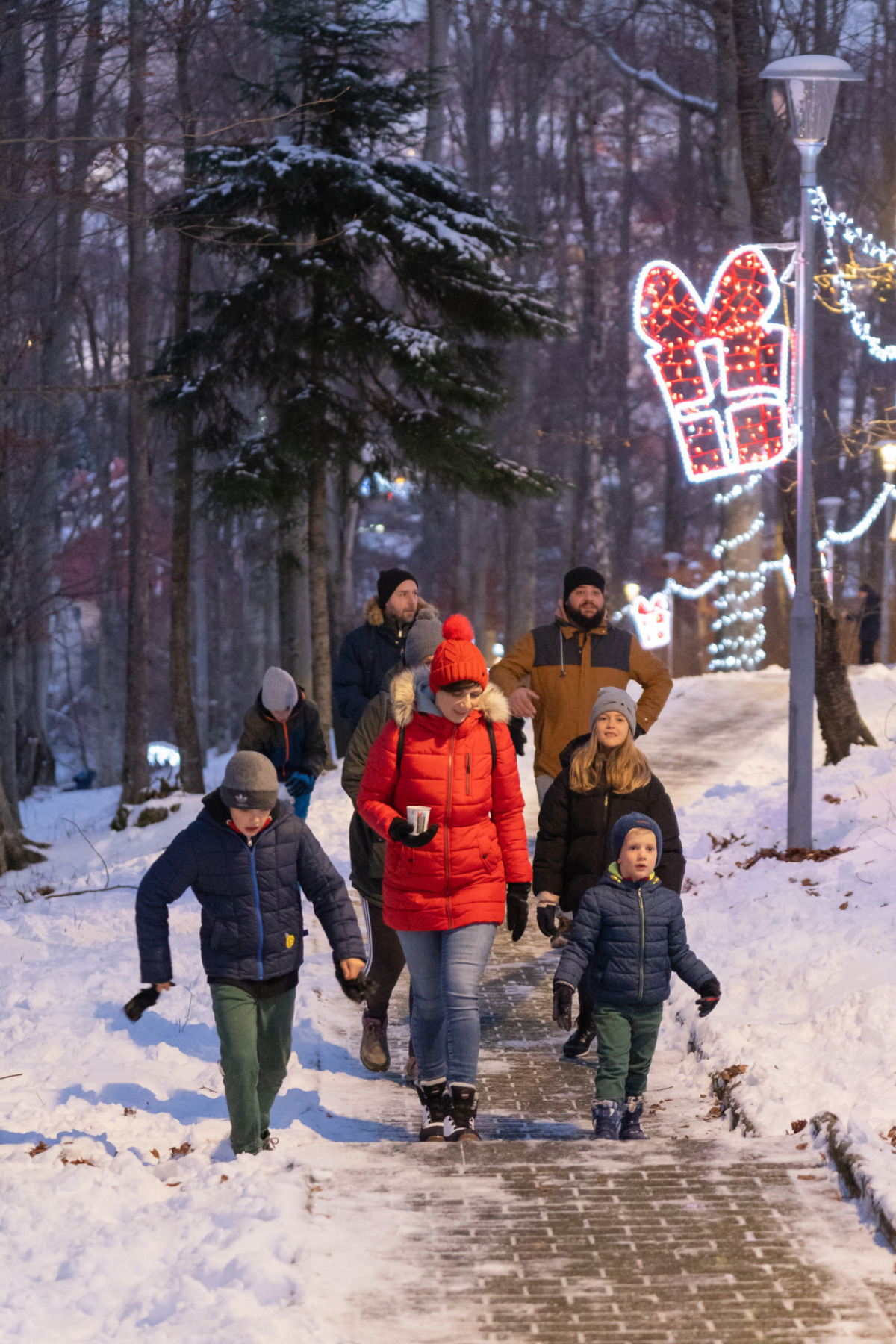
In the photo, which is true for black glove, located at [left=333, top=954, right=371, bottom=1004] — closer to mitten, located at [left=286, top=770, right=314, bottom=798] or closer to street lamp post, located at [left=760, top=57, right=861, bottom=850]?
mitten, located at [left=286, top=770, right=314, bottom=798]

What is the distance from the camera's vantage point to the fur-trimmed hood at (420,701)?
5.44 metres

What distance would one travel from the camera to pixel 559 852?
6.62 metres

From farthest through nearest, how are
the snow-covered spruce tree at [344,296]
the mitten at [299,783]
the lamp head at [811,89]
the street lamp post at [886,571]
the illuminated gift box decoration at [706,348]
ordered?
1. the street lamp post at [886,571]
2. the illuminated gift box decoration at [706,348]
3. the snow-covered spruce tree at [344,296]
4. the lamp head at [811,89]
5. the mitten at [299,783]

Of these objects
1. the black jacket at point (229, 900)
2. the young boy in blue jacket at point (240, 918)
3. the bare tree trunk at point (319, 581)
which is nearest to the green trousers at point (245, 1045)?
the young boy in blue jacket at point (240, 918)

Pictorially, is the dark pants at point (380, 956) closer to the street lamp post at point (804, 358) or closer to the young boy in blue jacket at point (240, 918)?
the young boy in blue jacket at point (240, 918)

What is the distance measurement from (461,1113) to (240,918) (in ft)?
3.80

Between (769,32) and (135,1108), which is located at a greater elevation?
(769,32)

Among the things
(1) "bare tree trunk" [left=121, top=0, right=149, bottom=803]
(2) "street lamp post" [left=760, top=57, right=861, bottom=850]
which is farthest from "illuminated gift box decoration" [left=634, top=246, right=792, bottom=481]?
(2) "street lamp post" [left=760, top=57, right=861, bottom=850]

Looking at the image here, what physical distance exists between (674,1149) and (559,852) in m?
1.64

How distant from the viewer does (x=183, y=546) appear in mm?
18453

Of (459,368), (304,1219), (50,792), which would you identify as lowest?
(50,792)

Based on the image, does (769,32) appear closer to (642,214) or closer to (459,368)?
(459,368)

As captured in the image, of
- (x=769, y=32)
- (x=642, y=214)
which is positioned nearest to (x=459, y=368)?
(x=769, y=32)

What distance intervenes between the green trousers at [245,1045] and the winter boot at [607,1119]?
49.8 inches
